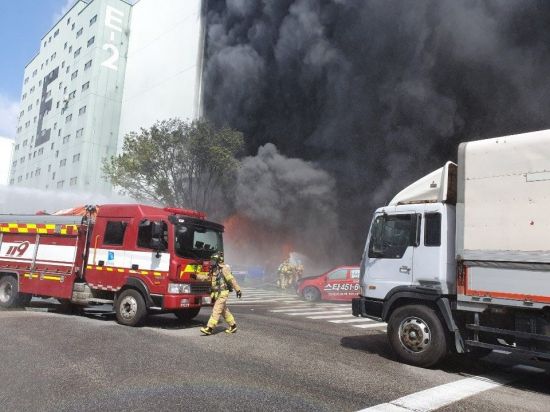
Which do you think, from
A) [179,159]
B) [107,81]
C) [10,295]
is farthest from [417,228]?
[107,81]

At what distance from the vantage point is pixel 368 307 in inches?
282

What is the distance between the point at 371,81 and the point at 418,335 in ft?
89.1

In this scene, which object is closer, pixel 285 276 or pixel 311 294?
pixel 311 294

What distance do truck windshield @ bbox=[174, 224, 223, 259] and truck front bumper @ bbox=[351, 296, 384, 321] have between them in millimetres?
3449

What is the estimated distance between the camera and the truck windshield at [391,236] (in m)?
6.85

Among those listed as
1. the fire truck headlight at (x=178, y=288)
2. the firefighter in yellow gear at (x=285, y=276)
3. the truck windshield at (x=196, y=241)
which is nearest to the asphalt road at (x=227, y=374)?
the fire truck headlight at (x=178, y=288)

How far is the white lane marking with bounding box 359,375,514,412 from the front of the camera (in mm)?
4535

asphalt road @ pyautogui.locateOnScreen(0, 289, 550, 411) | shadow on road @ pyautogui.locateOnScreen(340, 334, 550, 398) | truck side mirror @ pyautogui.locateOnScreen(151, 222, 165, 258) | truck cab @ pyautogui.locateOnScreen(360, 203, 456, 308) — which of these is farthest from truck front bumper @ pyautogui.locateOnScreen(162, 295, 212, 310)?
truck cab @ pyautogui.locateOnScreen(360, 203, 456, 308)

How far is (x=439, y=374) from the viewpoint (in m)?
6.09

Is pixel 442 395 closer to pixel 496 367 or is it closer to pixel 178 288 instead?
pixel 496 367

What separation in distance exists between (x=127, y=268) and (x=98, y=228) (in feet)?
4.49

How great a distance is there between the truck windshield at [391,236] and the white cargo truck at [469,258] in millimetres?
17

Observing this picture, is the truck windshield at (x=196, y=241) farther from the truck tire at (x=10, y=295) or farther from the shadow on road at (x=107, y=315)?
the truck tire at (x=10, y=295)

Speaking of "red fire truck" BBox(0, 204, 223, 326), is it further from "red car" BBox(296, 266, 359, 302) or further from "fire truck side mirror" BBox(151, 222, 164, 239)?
"red car" BBox(296, 266, 359, 302)
